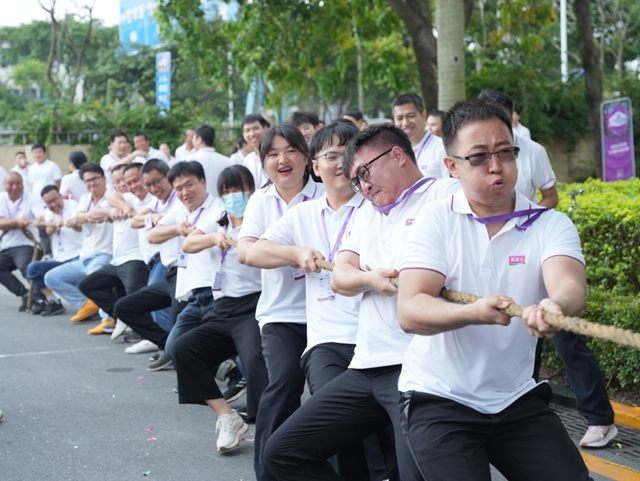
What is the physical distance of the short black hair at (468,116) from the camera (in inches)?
119

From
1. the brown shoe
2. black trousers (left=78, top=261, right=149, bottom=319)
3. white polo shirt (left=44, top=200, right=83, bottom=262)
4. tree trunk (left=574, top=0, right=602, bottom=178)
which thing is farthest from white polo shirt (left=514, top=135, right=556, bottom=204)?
tree trunk (left=574, top=0, right=602, bottom=178)

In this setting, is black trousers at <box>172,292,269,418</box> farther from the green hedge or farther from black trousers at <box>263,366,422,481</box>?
the green hedge

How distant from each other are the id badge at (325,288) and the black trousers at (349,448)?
232 millimetres

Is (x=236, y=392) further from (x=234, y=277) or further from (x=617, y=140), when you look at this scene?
(x=617, y=140)

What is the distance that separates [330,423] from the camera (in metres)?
3.47

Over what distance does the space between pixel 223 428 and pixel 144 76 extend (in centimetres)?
2972

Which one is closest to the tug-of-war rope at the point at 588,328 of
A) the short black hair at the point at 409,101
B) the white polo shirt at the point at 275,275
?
the white polo shirt at the point at 275,275

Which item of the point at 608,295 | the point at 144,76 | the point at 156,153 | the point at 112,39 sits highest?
the point at 112,39

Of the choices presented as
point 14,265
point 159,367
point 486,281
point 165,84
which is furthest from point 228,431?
point 165,84

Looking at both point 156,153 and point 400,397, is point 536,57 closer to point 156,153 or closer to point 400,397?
point 156,153

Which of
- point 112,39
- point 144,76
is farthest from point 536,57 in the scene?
point 112,39

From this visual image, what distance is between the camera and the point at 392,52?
13375mm

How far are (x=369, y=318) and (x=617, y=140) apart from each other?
12183 mm

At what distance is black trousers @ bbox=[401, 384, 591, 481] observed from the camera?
280cm
